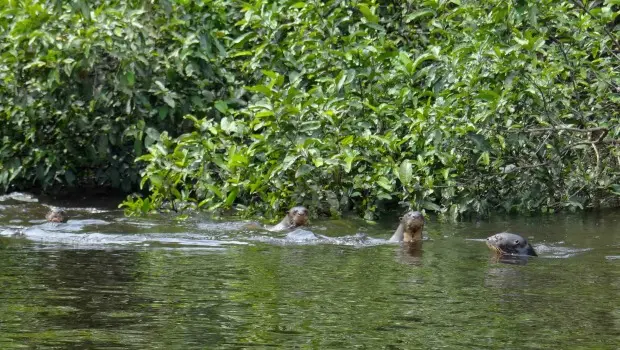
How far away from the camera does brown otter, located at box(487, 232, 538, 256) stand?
8891 millimetres

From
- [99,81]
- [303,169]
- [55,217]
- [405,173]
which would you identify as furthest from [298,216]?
[99,81]

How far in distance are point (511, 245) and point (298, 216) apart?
2.65 metres

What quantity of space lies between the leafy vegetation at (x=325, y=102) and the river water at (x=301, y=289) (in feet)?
2.46

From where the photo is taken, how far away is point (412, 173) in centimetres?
1131

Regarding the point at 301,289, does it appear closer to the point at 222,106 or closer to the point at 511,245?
the point at 511,245

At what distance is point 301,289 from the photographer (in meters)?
6.71

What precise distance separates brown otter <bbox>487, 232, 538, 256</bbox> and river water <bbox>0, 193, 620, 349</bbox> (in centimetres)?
16

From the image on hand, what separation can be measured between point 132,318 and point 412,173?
6080 millimetres

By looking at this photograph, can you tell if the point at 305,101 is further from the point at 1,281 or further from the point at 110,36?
the point at 1,281

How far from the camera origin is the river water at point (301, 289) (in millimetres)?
5152

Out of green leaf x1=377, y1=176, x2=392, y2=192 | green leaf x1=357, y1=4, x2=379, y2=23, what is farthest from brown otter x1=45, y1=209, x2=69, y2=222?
green leaf x1=357, y1=4, x2=379, y2=23

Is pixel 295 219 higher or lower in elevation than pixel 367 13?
lower

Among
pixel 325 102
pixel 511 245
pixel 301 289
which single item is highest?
pixel 325 102

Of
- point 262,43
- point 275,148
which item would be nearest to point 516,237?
point 275,148
